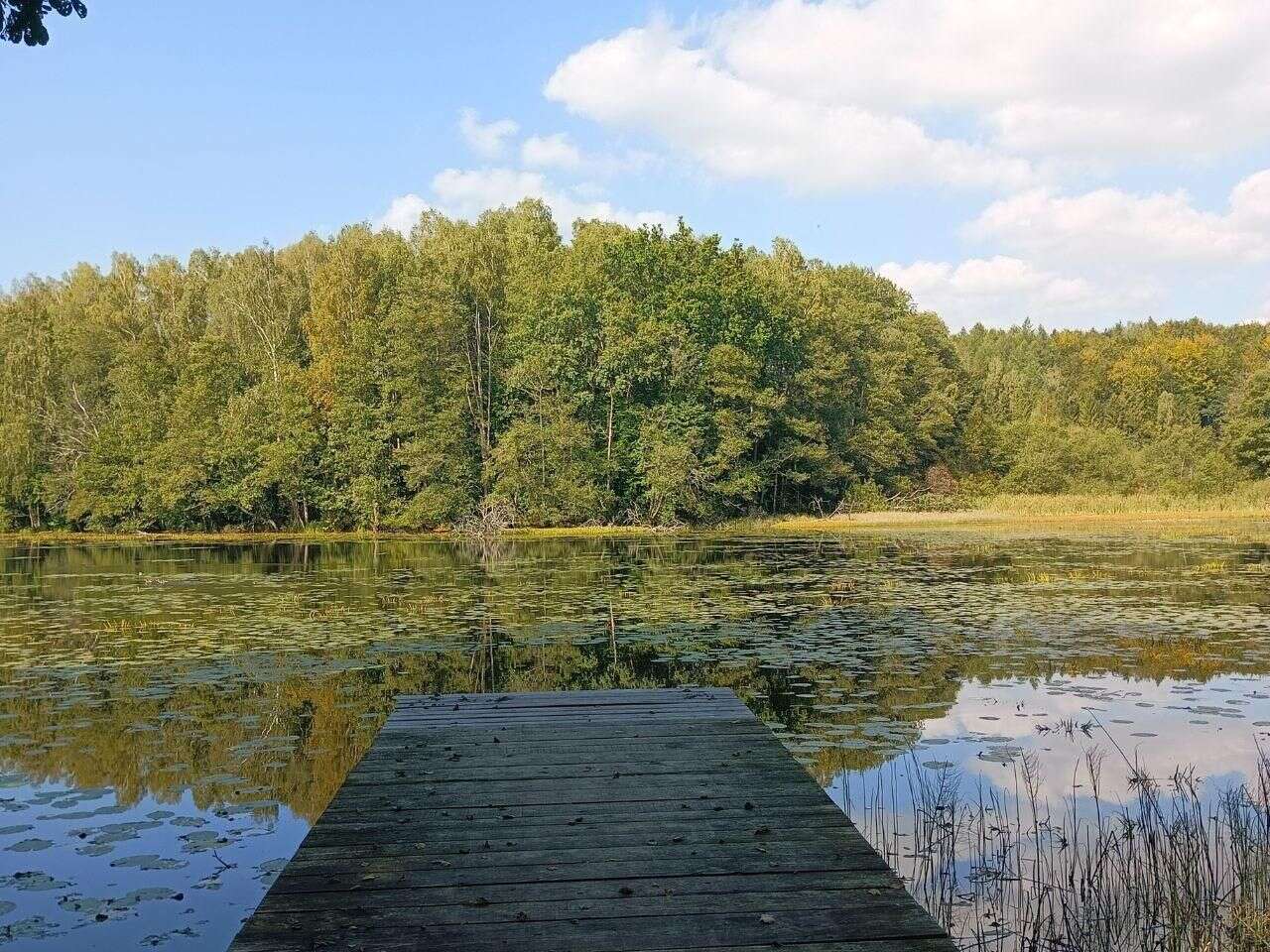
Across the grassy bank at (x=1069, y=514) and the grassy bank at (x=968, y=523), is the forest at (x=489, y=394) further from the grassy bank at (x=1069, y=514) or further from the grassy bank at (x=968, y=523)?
the grassy bank at (x=1069, y=514)

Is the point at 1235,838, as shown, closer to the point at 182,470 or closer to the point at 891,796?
the point at 891,796

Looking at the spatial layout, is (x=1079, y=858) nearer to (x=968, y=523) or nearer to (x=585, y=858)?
(x=585, y=858)

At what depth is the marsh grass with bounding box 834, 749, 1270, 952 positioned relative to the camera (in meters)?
4.57

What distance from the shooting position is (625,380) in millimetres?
42656

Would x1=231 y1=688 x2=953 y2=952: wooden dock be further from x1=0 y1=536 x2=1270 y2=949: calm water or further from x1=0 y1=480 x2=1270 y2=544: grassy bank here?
x1=0 y1=480 x2=1270 y2=544: grassy bank

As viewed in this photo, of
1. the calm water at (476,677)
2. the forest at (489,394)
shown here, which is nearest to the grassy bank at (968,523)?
the forest at (489,394)

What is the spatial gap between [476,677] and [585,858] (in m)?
6.54

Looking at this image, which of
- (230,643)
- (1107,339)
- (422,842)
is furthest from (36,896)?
(1107,339)

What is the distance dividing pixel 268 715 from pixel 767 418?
36.9 metres

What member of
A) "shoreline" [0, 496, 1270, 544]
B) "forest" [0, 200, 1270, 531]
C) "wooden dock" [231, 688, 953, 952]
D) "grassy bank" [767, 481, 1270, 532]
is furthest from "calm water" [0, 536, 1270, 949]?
"forest" [0, 200, 1270, 531]

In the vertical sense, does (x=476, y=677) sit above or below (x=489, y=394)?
below

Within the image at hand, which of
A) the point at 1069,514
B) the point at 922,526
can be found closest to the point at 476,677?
the point at 922,526

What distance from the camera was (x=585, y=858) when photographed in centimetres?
428

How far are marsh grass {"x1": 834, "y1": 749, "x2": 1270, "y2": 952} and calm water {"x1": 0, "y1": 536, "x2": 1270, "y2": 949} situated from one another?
505 millimetres
